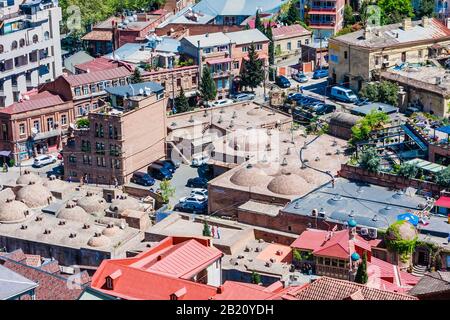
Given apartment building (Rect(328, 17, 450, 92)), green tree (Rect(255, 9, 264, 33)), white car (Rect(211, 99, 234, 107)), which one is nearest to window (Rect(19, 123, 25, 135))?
white car (Rect(211, 99, 234, 107))

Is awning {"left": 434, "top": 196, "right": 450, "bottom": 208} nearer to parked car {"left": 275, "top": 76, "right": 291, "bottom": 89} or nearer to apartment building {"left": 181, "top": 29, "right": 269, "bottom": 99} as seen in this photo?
parked car {"left": 275, "top": 76, "right": 291, "bottom": 89}

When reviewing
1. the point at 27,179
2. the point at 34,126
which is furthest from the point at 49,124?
the point at 27,179

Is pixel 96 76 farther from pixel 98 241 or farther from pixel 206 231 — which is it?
pixel 206 231

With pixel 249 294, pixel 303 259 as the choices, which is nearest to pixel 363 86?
pixel 303 259

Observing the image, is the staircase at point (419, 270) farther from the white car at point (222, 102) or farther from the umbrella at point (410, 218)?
the white car at point (222, 102)

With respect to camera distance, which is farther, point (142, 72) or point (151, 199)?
point (142, 72)

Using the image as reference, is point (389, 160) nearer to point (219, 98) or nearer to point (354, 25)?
point (219, 98)
